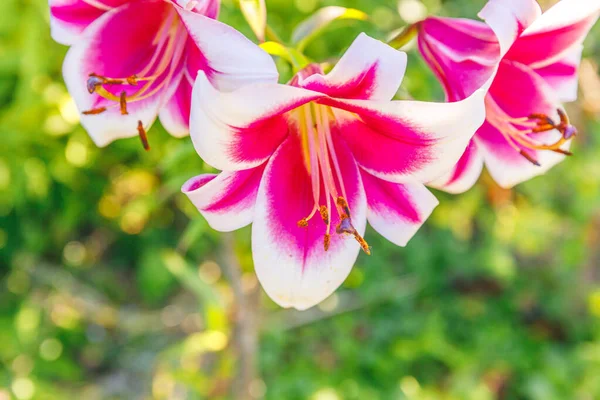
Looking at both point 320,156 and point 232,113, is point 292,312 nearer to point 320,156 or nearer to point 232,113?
point 320,156

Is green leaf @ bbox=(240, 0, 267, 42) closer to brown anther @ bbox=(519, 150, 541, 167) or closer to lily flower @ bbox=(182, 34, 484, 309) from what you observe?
→ lily flower @ bbox=(182, 34, 484, 309)

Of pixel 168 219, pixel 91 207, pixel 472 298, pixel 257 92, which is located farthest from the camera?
pixel 472 298

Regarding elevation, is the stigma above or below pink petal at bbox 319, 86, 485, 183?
below

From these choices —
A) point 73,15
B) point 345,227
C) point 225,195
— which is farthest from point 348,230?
point 73,15

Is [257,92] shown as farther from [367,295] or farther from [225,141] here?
[367,295]

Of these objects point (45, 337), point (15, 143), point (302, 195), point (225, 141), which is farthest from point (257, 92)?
point (45, 337)

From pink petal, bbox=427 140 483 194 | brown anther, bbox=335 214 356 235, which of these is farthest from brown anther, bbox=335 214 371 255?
pink petal, bbox=427 140 483 194
